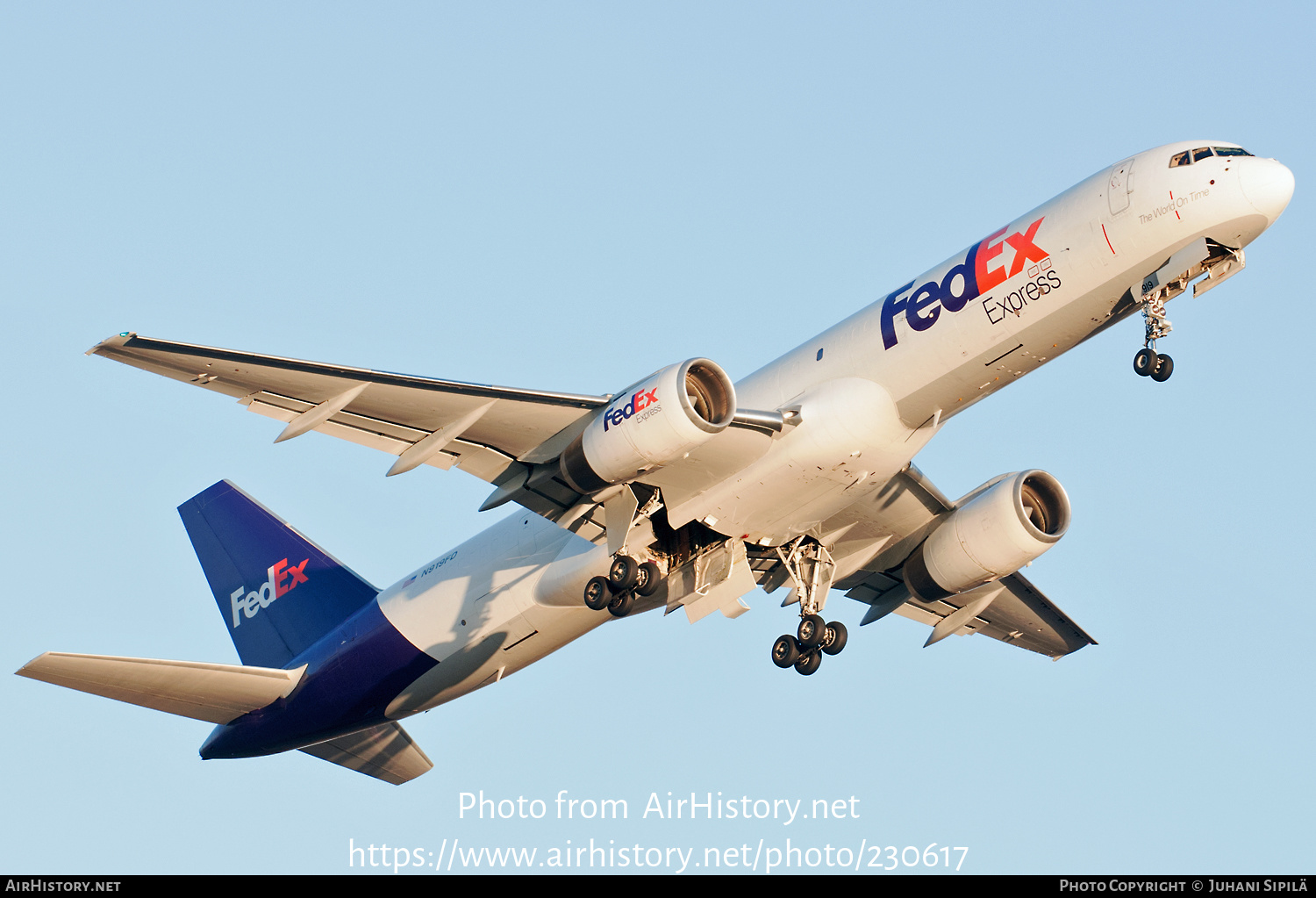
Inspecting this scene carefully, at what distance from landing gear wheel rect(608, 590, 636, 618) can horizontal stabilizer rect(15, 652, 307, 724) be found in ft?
24.6

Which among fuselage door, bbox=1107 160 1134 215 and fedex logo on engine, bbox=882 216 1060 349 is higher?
fuselage door, bbox=1107 160 1134 215

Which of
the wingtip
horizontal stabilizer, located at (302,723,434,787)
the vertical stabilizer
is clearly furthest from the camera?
horizontal stabilizer, located at (302,723,434,787)

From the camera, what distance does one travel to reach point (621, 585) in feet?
83.0

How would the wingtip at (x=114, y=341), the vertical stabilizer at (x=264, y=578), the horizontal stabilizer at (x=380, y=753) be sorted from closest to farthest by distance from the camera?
the wingtip at (x=114, y=341) < the vertical stabilizer at (x=264, y=578) < the horizontal stabilizer at (x=380, y=753)

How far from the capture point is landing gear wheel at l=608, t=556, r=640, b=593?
2528cm

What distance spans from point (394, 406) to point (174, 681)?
25.4 feet

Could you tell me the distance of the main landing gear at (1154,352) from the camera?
2295 cm

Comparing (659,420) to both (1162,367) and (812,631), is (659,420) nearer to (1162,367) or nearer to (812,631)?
(812,631)

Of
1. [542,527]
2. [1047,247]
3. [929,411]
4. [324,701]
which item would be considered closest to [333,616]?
[324,701]

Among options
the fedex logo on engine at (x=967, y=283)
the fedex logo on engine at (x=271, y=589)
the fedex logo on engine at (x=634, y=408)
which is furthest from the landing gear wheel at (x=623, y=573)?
the fedex logo on engine at (x=271, y=589)

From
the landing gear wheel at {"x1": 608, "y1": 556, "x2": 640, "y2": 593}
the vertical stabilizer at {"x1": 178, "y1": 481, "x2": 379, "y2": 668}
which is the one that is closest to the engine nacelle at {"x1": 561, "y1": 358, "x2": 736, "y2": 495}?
the landing gear wheel at {"x1": 608, "y1": 556, "x2": 640, "y2": 593}

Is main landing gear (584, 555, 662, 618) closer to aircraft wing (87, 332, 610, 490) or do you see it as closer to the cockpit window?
aircraft wing (87, 332, 610, 490)

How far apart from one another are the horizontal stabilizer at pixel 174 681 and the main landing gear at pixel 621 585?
7.60 metres

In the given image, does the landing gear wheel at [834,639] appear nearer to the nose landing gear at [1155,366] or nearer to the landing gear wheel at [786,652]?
the landing gear wheel at [786,652]
